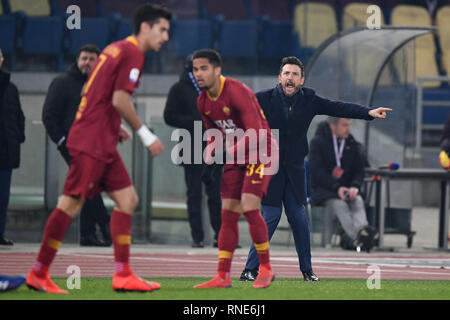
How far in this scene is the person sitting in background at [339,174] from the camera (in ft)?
40.8

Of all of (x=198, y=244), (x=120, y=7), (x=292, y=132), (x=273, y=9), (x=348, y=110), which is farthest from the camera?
(x=273, y=9)

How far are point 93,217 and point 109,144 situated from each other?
5.32 m

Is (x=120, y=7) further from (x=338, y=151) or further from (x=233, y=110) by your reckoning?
(x=233, y=110)

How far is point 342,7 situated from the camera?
21.5 m

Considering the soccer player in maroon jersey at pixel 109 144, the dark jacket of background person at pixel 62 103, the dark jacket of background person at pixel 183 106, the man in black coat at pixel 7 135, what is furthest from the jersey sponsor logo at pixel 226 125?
the man in black coat at pixel 7 135

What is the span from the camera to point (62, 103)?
11188mm

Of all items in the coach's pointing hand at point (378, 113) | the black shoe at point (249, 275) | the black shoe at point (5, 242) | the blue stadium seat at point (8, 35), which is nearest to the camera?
the coach's pointing hand at point (378, 113)

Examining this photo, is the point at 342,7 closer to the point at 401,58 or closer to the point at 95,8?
the point at 95,8

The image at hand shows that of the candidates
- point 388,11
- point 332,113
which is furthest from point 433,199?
point 332,113

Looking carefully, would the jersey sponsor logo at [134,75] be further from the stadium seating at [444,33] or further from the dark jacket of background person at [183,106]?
the stadium seating at [444,33]

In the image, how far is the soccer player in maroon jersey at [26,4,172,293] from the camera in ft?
21.3

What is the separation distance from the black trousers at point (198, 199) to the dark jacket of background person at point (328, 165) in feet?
4.50

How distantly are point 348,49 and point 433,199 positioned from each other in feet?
26.3

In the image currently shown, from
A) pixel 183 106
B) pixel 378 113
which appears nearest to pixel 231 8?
pixel 183 106
